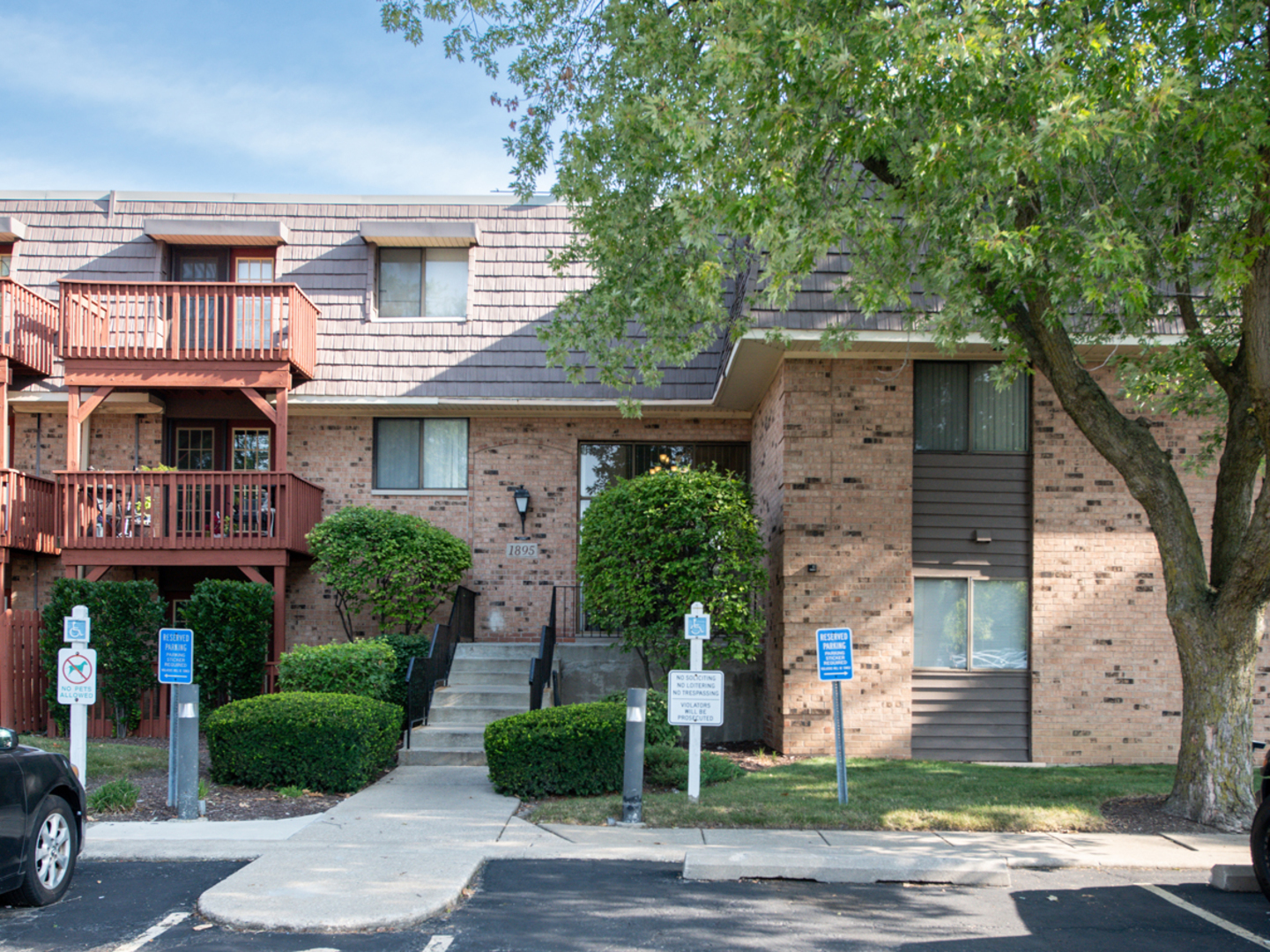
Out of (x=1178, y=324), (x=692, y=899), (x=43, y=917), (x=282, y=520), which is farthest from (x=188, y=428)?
(x=1178, y=324)

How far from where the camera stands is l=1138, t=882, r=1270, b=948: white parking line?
233 inches

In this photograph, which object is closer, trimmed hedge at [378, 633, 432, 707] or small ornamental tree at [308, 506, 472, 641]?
trimmed hedge at [378, 633, 432, 707]

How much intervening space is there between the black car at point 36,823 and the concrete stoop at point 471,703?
5.24m

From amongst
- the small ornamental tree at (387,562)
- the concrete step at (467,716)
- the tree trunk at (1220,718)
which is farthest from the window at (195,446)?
the tree trunk at (1220,718)

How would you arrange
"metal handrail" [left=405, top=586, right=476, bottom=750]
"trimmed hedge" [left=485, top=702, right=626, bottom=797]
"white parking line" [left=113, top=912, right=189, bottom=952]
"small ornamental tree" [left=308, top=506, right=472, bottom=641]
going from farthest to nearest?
"small ornamental tree" [left=308, top=506, right=472, bottom=641], "metal handrail" [left=405, top=586, right=476, bottom=750], "trimmed hedge" [left=485, top=702, right=626, bottom=797], "white parking line" [left=113, top=912, right=189, bottom=952]

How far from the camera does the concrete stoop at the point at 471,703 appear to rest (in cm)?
1182

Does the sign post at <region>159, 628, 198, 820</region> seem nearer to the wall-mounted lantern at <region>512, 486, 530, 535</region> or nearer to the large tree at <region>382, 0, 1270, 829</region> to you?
the large tree at <region>382, 0, 1270, 829</region>

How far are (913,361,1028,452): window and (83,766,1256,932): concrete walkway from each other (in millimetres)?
5777

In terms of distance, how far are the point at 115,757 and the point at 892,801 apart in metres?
7.98

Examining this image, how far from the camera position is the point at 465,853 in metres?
7.54

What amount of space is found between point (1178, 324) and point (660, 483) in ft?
22.1

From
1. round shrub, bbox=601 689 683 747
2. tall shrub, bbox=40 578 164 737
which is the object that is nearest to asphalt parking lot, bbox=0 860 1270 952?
round shrub, bbox=601 689 683 747

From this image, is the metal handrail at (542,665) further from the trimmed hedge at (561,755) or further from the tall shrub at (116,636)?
the tall shrub at (116,636)

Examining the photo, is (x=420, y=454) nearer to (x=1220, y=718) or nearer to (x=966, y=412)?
(x=966, y=412)
